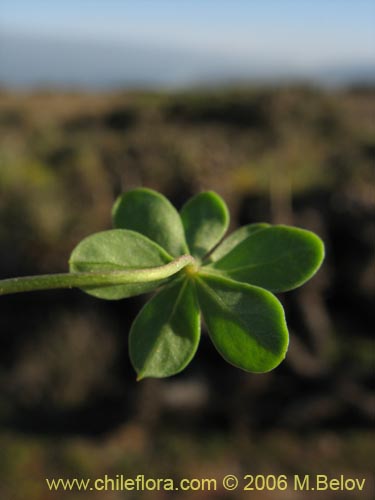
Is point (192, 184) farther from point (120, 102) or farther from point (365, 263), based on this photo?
point (120, 102)

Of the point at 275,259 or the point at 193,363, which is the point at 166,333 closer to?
the point at 275,259

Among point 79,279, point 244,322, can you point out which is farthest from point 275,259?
point 79,279

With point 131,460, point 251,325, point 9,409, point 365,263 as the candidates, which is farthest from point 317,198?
→ point 251,325

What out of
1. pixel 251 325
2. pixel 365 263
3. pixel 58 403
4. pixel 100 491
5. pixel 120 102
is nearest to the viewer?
pixel 251 325

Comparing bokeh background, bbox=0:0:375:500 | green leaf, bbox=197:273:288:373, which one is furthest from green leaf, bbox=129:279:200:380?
bokeh background, bbox=0:0:375:500

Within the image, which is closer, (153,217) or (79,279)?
(79,279)

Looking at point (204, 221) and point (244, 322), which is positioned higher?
point (204, 221)

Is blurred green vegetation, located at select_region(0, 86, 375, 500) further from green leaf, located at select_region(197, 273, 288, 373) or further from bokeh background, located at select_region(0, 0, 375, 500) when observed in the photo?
green leaf, located at select_region(197, 273, 288, 373)

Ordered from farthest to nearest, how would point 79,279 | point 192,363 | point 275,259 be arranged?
1. point 192,363
2. point 275,259
3. point 79,279

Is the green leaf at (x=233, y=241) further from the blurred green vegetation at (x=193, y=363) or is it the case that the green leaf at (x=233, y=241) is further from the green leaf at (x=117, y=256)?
the blurred green vegetation at (x=193, y=363)
